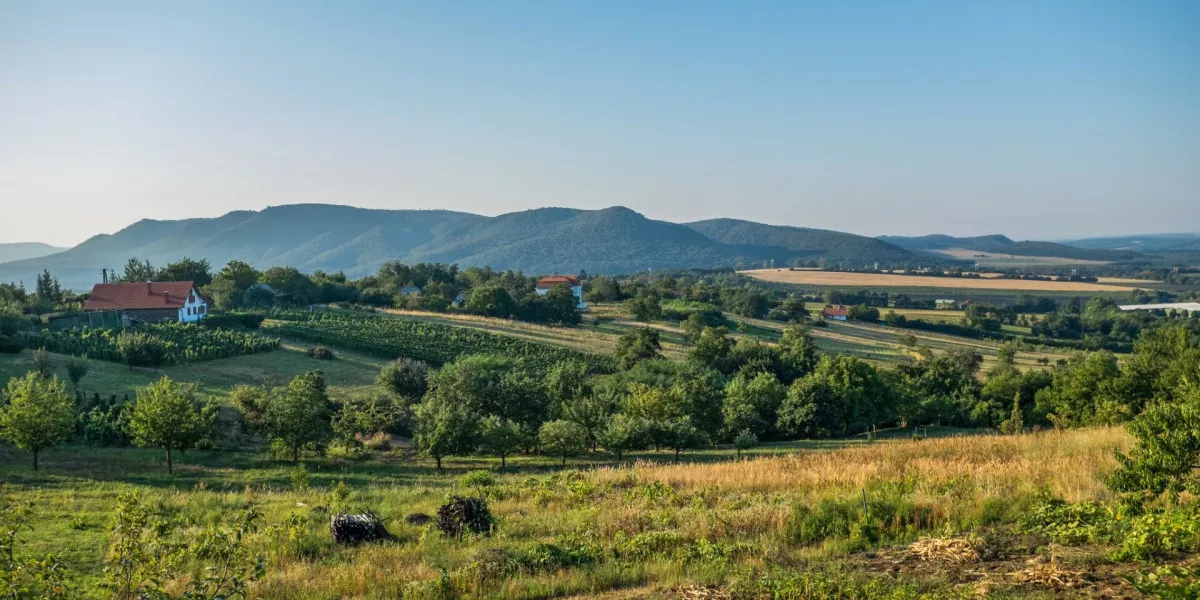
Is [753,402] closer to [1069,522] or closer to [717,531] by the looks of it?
[717,531]

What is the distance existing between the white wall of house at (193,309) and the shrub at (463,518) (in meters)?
66.7

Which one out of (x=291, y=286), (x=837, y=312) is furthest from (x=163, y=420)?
(x=837, y=312)

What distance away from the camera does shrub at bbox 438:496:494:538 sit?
1223cm

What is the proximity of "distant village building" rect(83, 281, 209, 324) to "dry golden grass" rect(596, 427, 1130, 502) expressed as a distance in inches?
2514

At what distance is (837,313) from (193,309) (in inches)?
3862

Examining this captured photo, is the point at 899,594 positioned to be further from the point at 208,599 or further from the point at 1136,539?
the point at 208,599

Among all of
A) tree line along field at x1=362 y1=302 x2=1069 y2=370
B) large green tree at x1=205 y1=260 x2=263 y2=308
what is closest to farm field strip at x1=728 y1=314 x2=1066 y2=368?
tree line along field at x1=362 y1=302 x2=1069 y2=370

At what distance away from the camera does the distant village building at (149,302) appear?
67188mm

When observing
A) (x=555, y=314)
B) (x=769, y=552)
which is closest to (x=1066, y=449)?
(x=769, y=552)

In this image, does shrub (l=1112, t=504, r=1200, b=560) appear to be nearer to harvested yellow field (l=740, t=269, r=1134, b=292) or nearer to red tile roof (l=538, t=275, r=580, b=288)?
red tile roof (l=538, t=275, r=580, b=288)

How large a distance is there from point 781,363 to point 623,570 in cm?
5012

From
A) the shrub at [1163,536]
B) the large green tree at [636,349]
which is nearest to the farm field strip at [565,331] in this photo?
the large green tree at [636,349]

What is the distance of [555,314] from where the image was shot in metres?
92.6

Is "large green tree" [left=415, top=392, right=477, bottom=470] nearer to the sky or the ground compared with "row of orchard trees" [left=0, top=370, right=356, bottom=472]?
nearer to the ground
